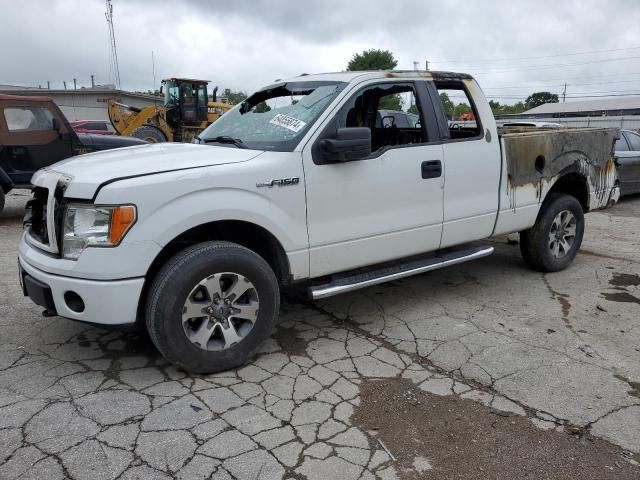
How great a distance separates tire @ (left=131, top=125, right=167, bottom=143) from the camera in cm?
1628

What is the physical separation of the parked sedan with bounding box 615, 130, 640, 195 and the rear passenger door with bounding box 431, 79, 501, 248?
6.99m

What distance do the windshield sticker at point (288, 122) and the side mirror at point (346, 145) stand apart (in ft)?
0.75

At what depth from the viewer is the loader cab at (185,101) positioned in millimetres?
17031

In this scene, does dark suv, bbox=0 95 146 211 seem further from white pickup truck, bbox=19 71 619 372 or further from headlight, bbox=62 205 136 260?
headlight, bbox=62 205 136 260

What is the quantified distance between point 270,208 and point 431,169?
1475 mm

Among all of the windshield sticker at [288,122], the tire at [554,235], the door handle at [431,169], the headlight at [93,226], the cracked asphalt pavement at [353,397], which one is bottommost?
the cracked asphalt pavement at [353,397]

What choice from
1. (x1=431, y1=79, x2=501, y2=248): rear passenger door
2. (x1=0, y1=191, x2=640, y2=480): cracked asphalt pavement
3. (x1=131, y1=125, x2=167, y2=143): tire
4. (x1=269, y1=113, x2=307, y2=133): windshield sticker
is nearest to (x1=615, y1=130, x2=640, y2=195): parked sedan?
(x1=0, y1=191, x2=640, y2=480): cracked asphalt pavement

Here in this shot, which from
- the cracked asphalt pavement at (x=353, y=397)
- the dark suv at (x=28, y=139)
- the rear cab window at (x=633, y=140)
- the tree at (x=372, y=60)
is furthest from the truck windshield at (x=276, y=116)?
the tree at (x=372, y=60)

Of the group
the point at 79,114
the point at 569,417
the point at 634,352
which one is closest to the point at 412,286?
the point at 634,352

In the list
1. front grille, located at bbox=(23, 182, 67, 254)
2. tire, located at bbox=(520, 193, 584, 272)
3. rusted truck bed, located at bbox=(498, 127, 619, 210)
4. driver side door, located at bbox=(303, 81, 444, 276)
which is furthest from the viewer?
tire, located at bbox=(520, 193, 584, 272)

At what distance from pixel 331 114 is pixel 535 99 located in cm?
9983

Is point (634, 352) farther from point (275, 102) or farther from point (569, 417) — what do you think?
point (275, 102)

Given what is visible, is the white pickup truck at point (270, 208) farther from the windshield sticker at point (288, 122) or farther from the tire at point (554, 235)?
the tire at point (554, 235)

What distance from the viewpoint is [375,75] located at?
13.6 feet
